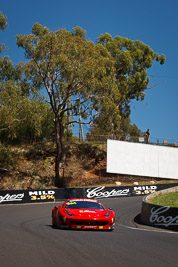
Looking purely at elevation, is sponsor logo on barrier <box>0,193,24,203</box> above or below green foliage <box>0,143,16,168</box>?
below

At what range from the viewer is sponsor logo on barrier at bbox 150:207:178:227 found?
1415cm

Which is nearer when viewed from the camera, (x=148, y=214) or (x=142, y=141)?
(x=148, y=214)

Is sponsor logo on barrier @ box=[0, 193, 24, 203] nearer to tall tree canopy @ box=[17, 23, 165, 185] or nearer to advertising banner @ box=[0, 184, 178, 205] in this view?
advertising banner @ box=[0, 184, 178, 205]

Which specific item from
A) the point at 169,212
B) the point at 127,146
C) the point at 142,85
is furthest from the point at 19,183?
the point at 169,212

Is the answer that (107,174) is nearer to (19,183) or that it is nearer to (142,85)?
(19,183)

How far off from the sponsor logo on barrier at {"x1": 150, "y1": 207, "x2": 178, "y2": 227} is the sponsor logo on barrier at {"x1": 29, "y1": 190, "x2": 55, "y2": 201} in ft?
53.1

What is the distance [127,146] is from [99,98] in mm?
7313

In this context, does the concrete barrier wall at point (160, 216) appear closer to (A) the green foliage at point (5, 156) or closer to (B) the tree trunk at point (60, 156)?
(A) the green foliage at point (5, 156)

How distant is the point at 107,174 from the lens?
45.3 meters

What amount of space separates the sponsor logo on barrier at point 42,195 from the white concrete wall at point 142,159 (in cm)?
1150

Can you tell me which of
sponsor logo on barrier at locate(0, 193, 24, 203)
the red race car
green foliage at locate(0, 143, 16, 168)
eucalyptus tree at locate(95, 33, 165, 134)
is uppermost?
eucalyptus tree at locate(95, 33, 165, 134)

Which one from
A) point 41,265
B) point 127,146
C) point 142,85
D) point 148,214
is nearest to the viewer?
point 41,265

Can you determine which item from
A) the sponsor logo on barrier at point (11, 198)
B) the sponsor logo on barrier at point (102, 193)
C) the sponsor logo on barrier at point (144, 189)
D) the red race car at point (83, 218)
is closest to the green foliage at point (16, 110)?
the sponsor logo on barrier at point (11, 198)

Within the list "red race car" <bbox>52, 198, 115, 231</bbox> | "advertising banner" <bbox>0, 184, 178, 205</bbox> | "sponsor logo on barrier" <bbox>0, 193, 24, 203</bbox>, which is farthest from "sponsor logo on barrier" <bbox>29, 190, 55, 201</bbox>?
"red race car" <bbox>52, 198, 115, 231</bbox>
